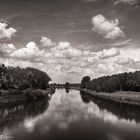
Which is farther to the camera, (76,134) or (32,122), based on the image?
(32,122)

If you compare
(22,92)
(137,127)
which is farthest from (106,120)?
(22,92)

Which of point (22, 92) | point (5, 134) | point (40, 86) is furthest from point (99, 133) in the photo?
point (40, 86)

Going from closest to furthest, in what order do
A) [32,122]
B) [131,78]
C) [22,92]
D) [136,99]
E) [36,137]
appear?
[36,137] < [32,122] < [136,99] < [22,92] < [131,78]

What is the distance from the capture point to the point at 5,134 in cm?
5603

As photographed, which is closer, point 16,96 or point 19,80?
point 16,96

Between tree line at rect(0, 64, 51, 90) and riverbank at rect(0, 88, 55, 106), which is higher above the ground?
tree line at rect(0, 64, 51, 90)

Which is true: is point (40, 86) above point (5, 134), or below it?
above

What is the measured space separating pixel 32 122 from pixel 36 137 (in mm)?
17575

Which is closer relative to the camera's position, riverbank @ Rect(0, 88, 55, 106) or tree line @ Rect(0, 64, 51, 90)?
riverbank @ Rect(0, 88, 55, 106)

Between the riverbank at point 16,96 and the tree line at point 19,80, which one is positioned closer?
the riverbank at point 16,96

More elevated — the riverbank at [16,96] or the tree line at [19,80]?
the tree line at [19,80]

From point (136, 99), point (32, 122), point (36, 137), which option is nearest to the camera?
point (36, 137)

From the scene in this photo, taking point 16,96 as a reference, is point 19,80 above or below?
above

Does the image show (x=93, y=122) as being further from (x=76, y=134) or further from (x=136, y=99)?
(x=136, y=99)
